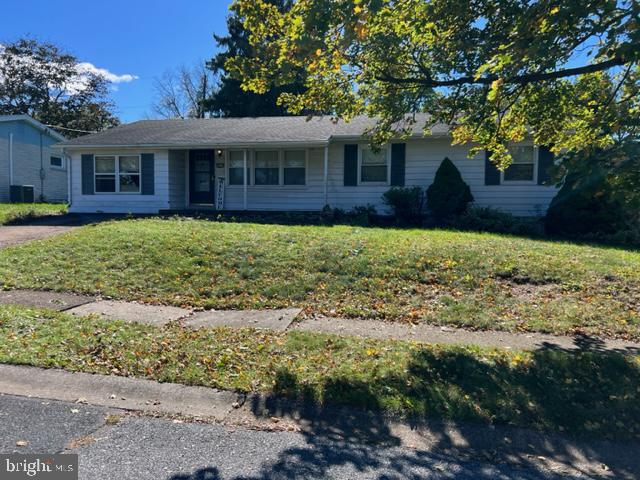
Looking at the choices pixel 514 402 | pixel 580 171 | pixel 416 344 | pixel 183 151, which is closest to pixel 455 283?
pixel 416 344

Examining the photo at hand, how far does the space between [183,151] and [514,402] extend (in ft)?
52.3

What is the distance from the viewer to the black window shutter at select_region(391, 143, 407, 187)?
15.8 m

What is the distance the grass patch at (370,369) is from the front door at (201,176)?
12232 millimetres

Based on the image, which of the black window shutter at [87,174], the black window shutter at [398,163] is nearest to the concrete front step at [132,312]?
the black window shutter at [398,163]

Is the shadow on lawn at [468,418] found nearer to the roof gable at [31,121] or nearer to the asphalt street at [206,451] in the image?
the asphalt street at [206,451]

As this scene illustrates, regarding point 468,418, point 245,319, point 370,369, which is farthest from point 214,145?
point 468,418

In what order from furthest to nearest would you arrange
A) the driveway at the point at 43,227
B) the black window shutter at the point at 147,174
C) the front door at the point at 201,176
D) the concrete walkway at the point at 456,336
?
the front door at the point at 201,176 → the black window shutter at the point at 147,174 → the driveway at the point at 43,227 → the concrete walkway at the point at 456,336

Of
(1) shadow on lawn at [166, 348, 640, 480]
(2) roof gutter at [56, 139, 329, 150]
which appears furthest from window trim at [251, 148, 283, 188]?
(1) shadow on lawn at [166, 348, 640, 480]

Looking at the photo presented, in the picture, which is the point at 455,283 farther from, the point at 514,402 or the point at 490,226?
the point at 490,226

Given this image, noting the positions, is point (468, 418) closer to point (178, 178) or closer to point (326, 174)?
point (326, 174)

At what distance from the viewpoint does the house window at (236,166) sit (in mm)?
17500

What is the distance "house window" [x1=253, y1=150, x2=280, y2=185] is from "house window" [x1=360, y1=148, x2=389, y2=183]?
2.98m

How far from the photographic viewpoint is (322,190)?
1659cm

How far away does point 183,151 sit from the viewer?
709 inches
